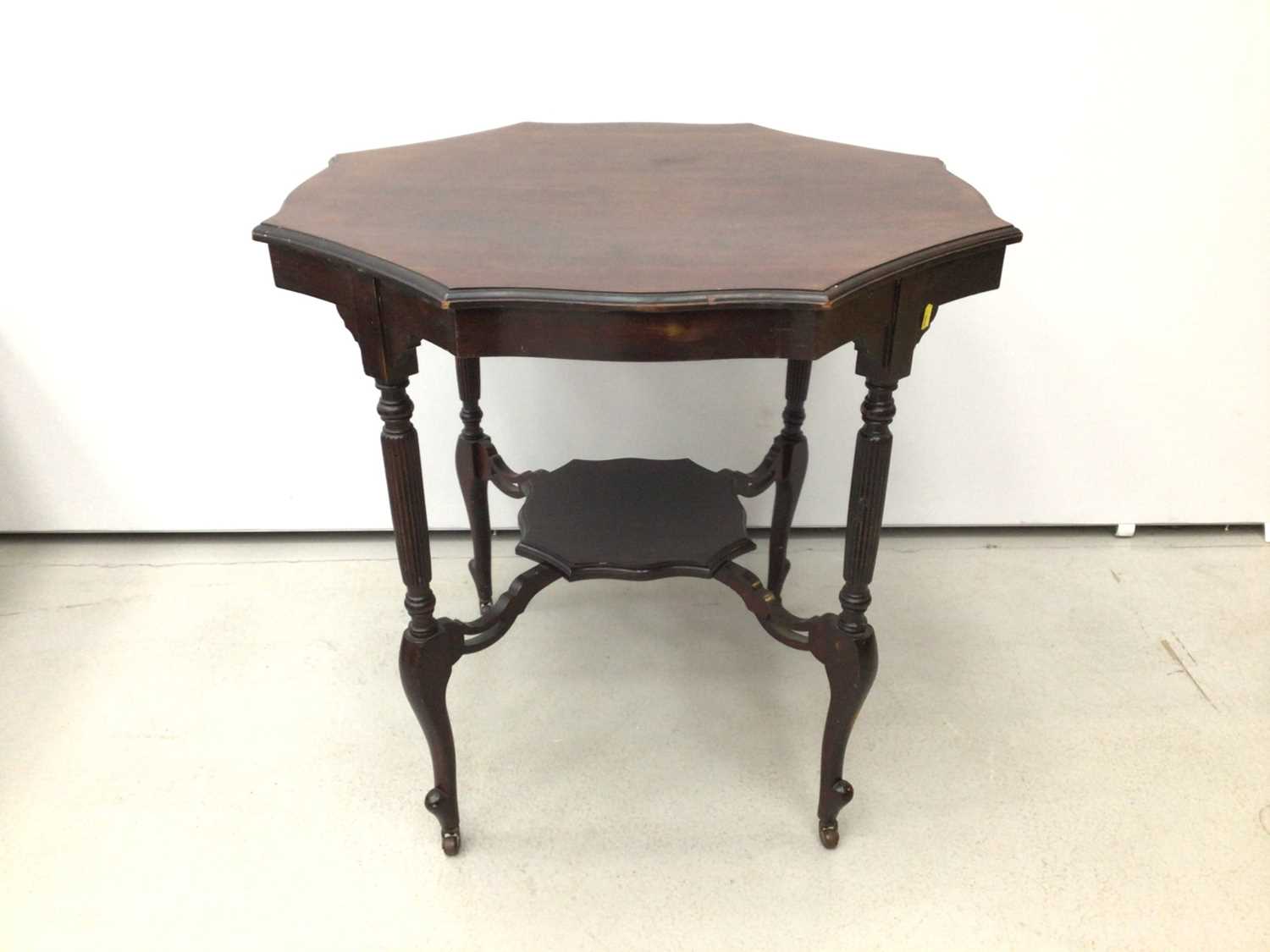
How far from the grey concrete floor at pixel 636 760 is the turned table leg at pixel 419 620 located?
0.47 feet

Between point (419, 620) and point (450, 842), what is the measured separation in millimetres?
412

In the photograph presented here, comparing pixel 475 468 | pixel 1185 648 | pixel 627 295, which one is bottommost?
pixel 1185 648

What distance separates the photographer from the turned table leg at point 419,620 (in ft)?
4.66

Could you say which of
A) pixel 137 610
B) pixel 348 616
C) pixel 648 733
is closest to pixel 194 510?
pixel 137 610

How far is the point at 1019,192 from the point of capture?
7.32ft

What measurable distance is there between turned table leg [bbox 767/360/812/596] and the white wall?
0.35 m

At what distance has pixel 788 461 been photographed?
80.7 inches

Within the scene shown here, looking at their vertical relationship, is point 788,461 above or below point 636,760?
above

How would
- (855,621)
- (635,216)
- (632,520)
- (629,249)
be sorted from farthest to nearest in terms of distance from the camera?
(632,520) → (855,621) → (635,216) → (629,249)

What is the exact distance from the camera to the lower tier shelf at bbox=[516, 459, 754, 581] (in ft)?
5.64

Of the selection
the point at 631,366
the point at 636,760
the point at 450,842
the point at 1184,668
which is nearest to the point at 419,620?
the point at 450,842

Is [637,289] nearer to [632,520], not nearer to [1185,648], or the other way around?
[632,520]

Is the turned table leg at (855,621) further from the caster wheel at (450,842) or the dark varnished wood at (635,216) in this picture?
the caster wheel at (450,842)

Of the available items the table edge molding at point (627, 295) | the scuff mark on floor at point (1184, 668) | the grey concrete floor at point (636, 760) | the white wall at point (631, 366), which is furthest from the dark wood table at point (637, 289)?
the scuff mark on floor at point (1184, 668)
